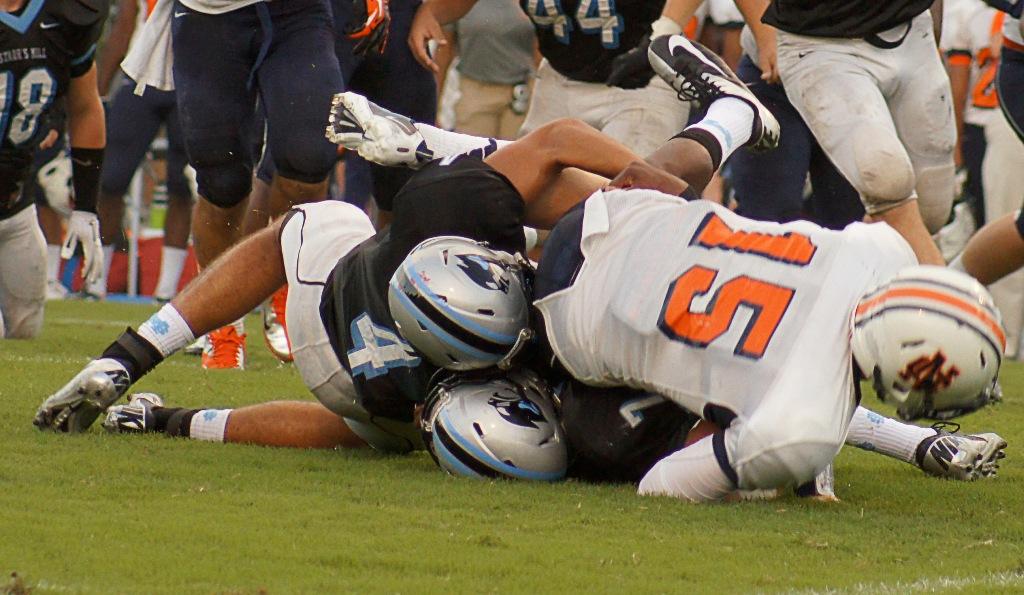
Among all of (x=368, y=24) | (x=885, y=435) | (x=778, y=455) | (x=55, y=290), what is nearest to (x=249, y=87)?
(x=368, y=24)

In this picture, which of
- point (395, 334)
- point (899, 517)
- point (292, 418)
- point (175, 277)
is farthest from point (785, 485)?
point (175, 277)

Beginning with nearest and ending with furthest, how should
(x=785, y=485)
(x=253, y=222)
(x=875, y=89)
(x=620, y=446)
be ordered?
(x=785, y=485) → (x=620, y=446) → (x=875, y=89) → (x=253, y=222)

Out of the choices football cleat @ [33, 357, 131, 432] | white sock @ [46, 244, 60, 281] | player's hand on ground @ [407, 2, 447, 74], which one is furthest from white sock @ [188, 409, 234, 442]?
white sock @ [46, 244, 60, 281]

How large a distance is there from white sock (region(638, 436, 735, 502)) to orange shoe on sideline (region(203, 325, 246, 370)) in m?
2.70

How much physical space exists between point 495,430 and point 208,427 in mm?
954

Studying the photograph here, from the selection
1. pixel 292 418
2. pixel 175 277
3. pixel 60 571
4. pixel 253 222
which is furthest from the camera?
pixel 175 277

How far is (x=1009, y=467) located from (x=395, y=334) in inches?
65.5

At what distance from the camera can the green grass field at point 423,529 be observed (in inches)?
106

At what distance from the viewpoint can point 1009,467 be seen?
166 inches

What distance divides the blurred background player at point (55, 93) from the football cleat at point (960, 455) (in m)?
2.81

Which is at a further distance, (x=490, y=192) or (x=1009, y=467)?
(x=1009, y=467)

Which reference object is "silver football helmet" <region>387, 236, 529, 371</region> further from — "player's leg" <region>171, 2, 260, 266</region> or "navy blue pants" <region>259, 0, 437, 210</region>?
"navy blue pants" <region>259, 0, 437, 210</region>

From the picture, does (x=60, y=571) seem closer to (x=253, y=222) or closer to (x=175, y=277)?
(x=253, y=222)

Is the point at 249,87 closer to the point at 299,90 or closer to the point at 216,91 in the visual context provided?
the point at 216,91
